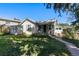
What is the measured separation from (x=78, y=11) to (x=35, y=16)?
750 millimetres

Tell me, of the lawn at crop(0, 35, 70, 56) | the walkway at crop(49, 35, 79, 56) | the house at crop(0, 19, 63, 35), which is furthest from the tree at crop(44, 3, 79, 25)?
the lawn at crop(0, 35, 70, 56)

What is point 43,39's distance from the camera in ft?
18.5

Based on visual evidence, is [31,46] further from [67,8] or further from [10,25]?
[67,8]

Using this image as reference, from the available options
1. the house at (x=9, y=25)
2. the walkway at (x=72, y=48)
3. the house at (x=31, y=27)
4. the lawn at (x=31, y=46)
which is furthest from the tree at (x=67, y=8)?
the house at (x=9, y=25)

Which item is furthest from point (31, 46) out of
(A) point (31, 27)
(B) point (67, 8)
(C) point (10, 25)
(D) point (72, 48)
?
(B) point (67, 8)

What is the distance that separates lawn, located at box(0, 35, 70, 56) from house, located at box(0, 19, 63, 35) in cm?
10

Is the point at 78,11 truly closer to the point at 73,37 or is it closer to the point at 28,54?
the point at 73,37

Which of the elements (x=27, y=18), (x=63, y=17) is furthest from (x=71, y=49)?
(x=27, y=18)

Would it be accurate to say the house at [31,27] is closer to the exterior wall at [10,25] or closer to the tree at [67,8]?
the exterior wall at [10,25]

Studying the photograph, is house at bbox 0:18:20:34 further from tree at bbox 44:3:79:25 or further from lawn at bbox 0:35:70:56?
tree at bbox 44:3:79:25

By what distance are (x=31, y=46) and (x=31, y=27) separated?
1.08ft

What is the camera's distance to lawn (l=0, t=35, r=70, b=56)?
5.58 m

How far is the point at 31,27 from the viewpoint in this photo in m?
5.70

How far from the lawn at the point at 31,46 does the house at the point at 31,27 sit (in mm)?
102
